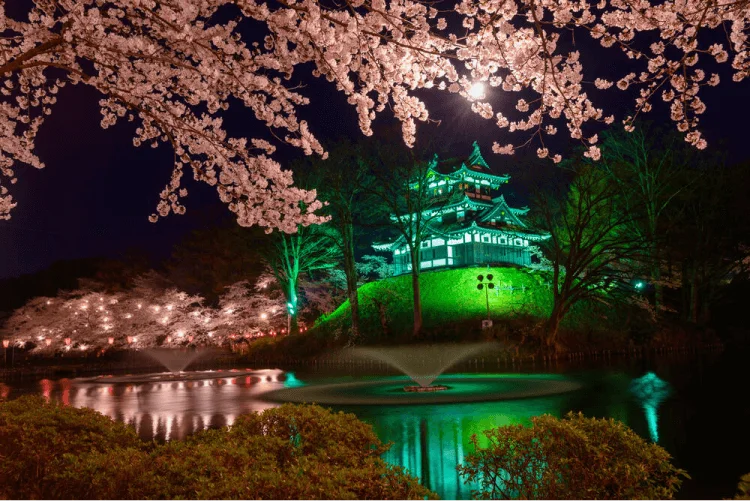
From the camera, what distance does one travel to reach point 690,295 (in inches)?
1649

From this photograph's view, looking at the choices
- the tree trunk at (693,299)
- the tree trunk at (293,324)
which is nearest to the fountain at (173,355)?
the tree trunk at (293,324)

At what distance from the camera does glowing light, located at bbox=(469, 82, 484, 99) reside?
7355 mm

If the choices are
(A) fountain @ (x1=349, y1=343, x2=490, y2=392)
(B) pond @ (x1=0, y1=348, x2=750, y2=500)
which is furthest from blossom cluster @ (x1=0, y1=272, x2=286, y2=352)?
(B) pond @ (x1=0, y1=348, x2=750, y2=500)

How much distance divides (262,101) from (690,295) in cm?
4209

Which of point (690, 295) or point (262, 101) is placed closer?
point (262, 101)

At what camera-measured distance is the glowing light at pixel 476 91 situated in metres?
7.36

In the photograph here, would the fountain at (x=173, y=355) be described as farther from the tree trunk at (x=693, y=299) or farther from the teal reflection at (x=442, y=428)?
the tree trunk at (x=693, y=299)

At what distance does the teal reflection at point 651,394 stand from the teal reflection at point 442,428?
6.36 feet

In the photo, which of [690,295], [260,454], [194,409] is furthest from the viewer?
[690,295]

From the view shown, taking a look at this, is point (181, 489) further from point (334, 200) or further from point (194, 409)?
point (334, 200)

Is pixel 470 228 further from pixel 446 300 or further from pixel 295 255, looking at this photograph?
pixel 295 255

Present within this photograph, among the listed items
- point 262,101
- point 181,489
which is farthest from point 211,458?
point 262,101

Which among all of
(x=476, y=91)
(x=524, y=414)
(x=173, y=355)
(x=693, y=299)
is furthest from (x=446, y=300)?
(x=476, y=91)

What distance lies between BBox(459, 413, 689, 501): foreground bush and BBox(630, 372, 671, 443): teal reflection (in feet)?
19.6
